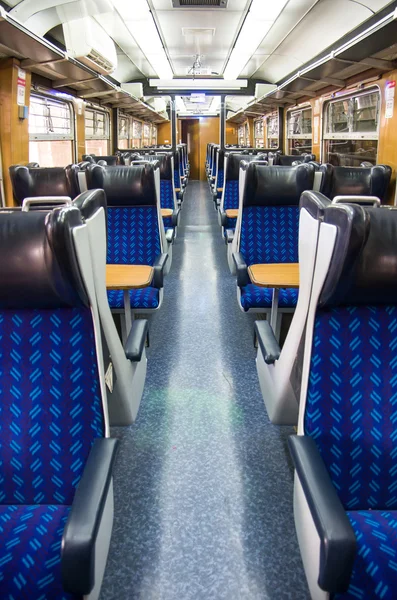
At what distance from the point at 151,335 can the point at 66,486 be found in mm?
2361

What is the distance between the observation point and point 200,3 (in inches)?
223

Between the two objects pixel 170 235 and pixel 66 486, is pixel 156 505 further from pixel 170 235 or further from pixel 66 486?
pixel 170 235

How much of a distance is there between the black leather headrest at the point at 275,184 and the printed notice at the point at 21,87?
9.22 feet

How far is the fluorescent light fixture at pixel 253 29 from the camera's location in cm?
598

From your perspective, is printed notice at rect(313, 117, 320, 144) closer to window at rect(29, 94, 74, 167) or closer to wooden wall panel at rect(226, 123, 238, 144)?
window at rect(29, 94, 74, 167)

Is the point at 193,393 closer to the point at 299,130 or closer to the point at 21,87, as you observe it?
the point at 21,87

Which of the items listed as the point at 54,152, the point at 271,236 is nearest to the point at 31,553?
the point at 271,236

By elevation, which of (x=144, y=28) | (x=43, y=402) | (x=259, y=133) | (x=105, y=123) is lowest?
(x=43, y=402)

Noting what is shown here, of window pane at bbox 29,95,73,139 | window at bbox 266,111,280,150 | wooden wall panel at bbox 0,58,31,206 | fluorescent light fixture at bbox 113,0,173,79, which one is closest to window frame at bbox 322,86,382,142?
fluorescent light fixture at bbox 113,0,173,79

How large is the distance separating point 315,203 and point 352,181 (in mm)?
2381

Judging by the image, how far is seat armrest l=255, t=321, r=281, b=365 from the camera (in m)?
2.01

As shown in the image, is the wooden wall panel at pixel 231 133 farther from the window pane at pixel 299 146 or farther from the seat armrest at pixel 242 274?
the seat armrest at pixel 242 274

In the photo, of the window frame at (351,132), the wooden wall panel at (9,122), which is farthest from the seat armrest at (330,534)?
the window frame at (351,132)

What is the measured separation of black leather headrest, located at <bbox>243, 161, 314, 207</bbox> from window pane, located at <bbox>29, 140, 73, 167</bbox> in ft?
12.8
